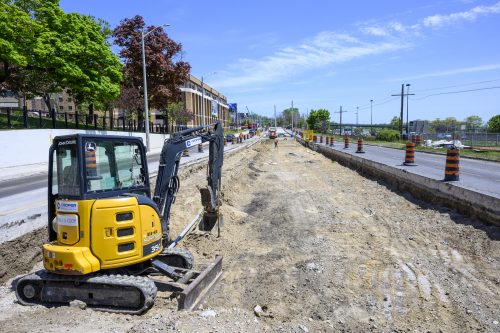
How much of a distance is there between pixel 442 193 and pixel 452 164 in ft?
4.23

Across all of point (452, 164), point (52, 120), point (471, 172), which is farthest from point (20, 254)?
point (52, 120)

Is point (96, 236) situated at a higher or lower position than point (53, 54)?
lower

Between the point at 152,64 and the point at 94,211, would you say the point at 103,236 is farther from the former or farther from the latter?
the point at 152,64

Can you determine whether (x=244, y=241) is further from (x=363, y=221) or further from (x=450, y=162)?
(x=450, y=162)

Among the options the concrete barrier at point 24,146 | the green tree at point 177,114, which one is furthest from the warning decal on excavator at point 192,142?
the green tree at point 177,114

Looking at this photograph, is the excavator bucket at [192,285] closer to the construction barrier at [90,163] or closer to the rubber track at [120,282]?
the rubber track at [120,282]

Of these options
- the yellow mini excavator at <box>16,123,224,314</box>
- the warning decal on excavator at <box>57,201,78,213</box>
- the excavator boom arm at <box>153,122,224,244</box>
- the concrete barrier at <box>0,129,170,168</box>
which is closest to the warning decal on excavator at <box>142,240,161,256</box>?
the yellow mini excavator at <box>16,123,224,314</box>

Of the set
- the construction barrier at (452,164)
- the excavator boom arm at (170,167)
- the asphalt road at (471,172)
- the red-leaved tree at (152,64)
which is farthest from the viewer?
the red-leaved tree at (152,64)

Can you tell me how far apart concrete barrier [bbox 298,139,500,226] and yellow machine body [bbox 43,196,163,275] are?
7.47 metres

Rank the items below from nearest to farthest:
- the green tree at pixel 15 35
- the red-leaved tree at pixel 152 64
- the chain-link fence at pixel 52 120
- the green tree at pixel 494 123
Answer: the green tree at pixel 15 35
the chain-link fence at pixel 52 120
the red-leaved tree at pixel 152 64
the green tree at pixel 494 123

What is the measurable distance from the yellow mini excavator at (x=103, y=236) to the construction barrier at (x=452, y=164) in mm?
9153

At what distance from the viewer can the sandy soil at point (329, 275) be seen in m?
5.29

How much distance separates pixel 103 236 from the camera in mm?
5613

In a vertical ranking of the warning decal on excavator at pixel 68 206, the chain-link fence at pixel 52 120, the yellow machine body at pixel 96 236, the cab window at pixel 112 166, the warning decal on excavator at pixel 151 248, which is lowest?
the warning decal on excavator at pixel 151 248
